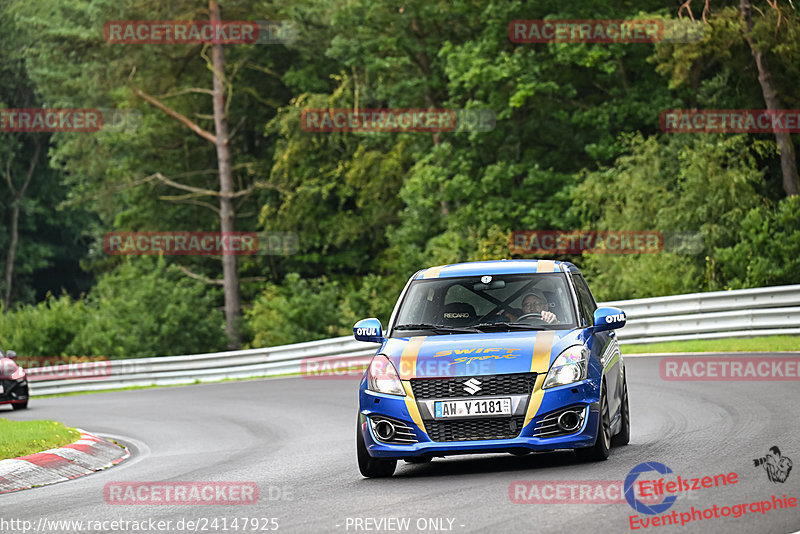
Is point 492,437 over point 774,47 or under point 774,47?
under

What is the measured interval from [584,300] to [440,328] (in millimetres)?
1550

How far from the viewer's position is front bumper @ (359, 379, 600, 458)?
9.37 metres

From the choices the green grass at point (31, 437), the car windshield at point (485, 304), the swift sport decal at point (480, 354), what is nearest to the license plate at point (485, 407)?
the swift sport decal at point (480, 354)

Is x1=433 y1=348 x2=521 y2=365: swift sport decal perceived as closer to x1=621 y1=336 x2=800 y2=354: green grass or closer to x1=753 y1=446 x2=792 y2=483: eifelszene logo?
x1=753 y1=446 x2=792 y2=483: eifelszene logo

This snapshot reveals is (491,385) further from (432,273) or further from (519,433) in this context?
(432,273)

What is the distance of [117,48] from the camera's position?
47156 mm

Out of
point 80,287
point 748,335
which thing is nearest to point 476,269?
point 748,335

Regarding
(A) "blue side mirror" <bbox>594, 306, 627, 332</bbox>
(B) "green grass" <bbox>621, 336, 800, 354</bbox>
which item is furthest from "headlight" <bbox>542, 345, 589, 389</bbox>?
(B) "green grass" <bbox>621, 336, 800, 354</bbox>

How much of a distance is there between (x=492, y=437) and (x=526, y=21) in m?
30.6

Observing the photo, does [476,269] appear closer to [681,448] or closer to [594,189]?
[681,448]
